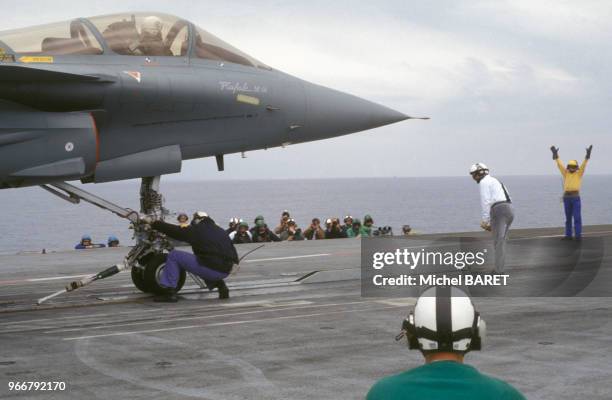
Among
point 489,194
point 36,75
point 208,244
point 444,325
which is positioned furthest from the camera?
point 489,194

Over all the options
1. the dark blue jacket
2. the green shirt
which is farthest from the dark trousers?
the green shirt

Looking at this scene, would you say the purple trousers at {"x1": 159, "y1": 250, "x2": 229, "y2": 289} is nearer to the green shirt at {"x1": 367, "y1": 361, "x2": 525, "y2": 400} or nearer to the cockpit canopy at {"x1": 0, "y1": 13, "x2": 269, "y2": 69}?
the cockpit canopy at {"x1": 0, "y1": 13, "x2": 269, "y2": 69}

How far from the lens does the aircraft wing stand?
39.4 ft

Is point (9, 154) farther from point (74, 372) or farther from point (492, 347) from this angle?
point (492, 347)

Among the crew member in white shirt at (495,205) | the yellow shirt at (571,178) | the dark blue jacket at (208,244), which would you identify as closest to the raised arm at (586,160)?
the yellow shirt at (571,178)

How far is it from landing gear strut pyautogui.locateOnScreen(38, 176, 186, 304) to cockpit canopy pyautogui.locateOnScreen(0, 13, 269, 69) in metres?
2.04

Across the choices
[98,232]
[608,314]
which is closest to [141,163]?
[608,314]

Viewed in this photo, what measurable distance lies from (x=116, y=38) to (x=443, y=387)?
442 inches

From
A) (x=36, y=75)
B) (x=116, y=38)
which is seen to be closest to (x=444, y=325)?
(x=36, y=75)

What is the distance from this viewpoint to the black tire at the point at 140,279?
14.6 metres

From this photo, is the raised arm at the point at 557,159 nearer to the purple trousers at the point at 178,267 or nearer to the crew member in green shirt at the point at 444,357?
the purple trousers at the point at 178,267

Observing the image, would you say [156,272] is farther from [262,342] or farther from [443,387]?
[443,387]

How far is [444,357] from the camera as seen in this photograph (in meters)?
3.51

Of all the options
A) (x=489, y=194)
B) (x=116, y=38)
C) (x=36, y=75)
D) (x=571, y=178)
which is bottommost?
(x=489, y=194)
